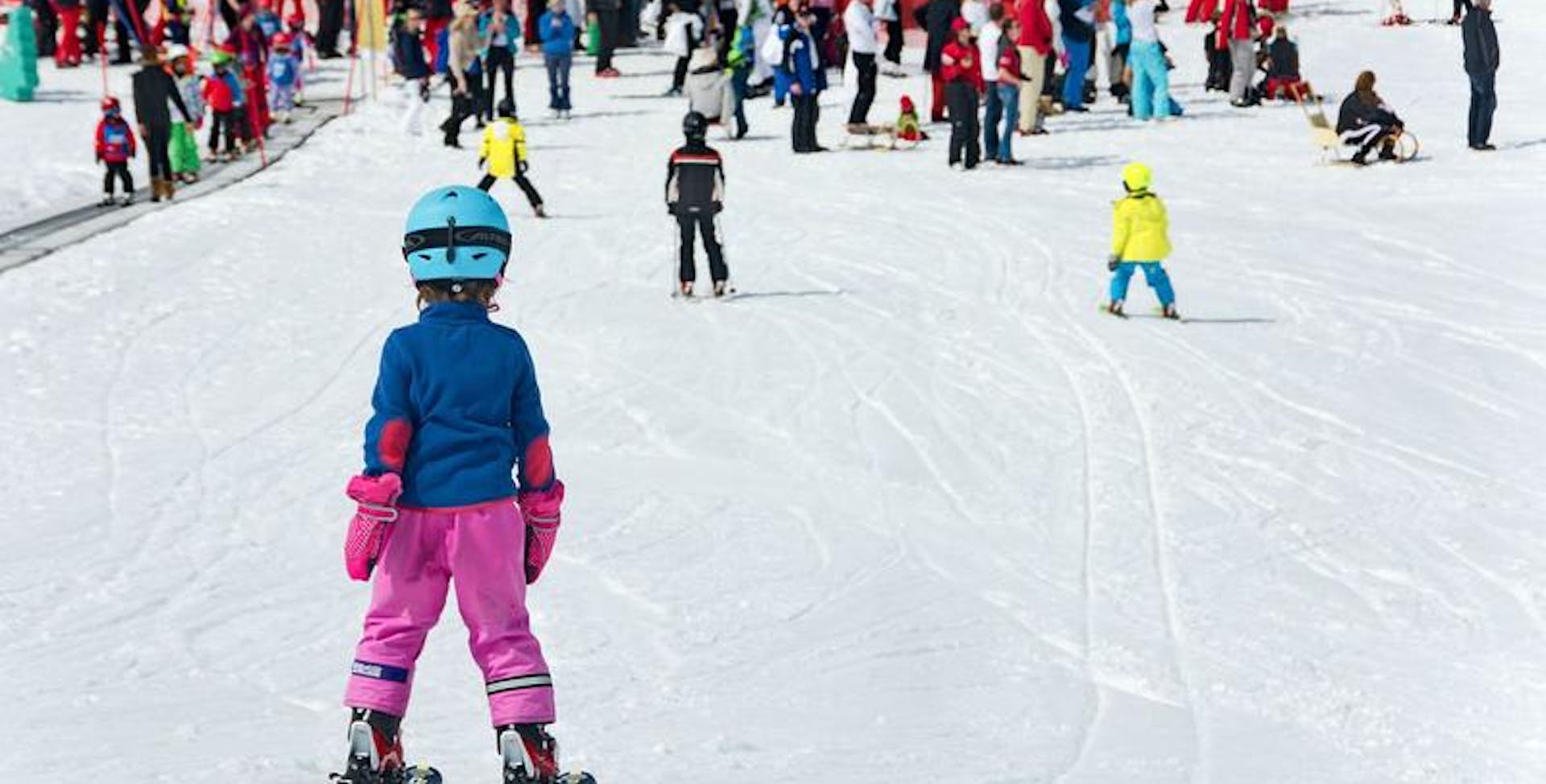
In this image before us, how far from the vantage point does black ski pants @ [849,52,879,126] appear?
23188 mm

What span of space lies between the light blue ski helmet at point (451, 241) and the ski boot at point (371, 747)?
1017mm

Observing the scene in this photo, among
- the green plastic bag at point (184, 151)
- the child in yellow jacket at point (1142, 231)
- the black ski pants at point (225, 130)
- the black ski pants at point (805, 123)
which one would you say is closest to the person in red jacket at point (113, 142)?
the green plastic bag at point (184, 151)

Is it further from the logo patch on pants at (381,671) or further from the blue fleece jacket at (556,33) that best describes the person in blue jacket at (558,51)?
the logo patch on pants at (381,671)

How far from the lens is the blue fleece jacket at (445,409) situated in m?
4.90

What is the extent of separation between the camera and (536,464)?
16.6 ft

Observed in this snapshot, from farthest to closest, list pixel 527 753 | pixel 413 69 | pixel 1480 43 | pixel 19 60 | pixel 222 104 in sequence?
pixel 19 60
pixel 413 69
pixel 222 104
pixel 1480 43
pixel 527 753

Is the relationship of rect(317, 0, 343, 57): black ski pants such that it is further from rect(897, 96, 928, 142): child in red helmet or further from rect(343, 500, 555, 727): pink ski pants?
rect(343, 500, 555, 727): pink ski pants

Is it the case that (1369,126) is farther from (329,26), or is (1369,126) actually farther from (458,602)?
(458,602)

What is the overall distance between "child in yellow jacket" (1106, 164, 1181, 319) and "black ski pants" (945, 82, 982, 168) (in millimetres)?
6914

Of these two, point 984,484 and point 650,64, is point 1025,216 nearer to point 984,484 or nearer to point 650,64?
point 984,484

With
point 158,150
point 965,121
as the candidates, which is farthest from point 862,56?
point 158,150

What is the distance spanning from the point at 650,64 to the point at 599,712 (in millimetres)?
24390

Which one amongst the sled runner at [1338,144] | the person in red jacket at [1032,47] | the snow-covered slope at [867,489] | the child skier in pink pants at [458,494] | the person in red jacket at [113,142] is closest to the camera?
the child skier in pink pants at [458,494]

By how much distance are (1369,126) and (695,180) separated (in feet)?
29.1
